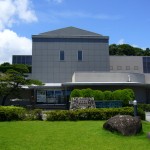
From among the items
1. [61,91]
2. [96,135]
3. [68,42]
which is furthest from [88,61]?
[96,135]

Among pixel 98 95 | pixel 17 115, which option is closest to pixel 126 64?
pixel 98 95

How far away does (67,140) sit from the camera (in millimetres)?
11008

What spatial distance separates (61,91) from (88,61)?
6.30 metres

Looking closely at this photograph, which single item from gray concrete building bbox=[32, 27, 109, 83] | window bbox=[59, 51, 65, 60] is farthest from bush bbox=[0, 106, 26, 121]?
window bbox=[59, 51, 65, 60]

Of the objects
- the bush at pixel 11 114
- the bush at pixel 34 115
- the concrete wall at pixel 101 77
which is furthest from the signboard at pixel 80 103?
the concrete wall at pixel 101 77

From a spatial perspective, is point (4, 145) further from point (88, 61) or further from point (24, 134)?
point (88, 61)

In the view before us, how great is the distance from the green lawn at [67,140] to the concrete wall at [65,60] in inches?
994

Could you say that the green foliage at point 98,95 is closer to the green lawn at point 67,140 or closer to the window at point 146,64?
the green lawn at point 67,140

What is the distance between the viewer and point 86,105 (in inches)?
869

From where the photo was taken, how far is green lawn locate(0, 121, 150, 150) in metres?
9.96

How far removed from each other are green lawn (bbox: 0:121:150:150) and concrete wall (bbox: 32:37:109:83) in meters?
25.3

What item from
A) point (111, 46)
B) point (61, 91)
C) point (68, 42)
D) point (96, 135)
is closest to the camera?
point (96, 135)

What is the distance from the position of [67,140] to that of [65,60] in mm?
28635

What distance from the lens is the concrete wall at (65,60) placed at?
38.7m
